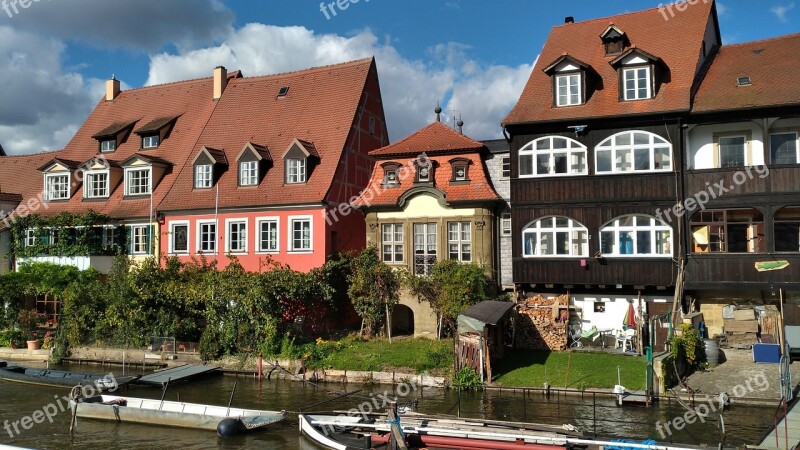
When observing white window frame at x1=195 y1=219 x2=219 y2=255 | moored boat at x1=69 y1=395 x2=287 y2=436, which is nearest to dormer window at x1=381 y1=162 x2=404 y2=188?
white window frame at x1=195 y1=219 x2=219 y2=255

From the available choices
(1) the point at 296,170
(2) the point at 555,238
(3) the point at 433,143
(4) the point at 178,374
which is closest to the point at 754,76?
(2) the point at 555,238

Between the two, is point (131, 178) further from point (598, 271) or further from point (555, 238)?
point (598, 271)

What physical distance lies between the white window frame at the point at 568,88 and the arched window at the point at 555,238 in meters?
4.90

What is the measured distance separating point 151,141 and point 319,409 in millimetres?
24981

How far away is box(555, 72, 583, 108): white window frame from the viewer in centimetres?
2752

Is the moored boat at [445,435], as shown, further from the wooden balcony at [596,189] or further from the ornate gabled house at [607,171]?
the wooden balcony at [596,189]

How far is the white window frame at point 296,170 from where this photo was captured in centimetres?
3289

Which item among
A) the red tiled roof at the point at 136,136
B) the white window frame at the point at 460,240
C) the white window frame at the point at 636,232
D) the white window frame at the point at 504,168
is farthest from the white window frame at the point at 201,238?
the white window frame at the point at 636,232

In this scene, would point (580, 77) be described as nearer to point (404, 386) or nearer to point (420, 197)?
point (420, 197)

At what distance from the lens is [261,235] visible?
3303 cm

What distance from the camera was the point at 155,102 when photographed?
42.9 meters

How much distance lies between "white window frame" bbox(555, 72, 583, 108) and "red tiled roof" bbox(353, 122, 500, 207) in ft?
12.8

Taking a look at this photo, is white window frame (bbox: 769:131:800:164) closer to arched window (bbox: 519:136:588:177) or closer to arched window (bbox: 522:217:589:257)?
arched window (bbox: 519:136:588:177)

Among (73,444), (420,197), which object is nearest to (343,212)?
(420,197)
